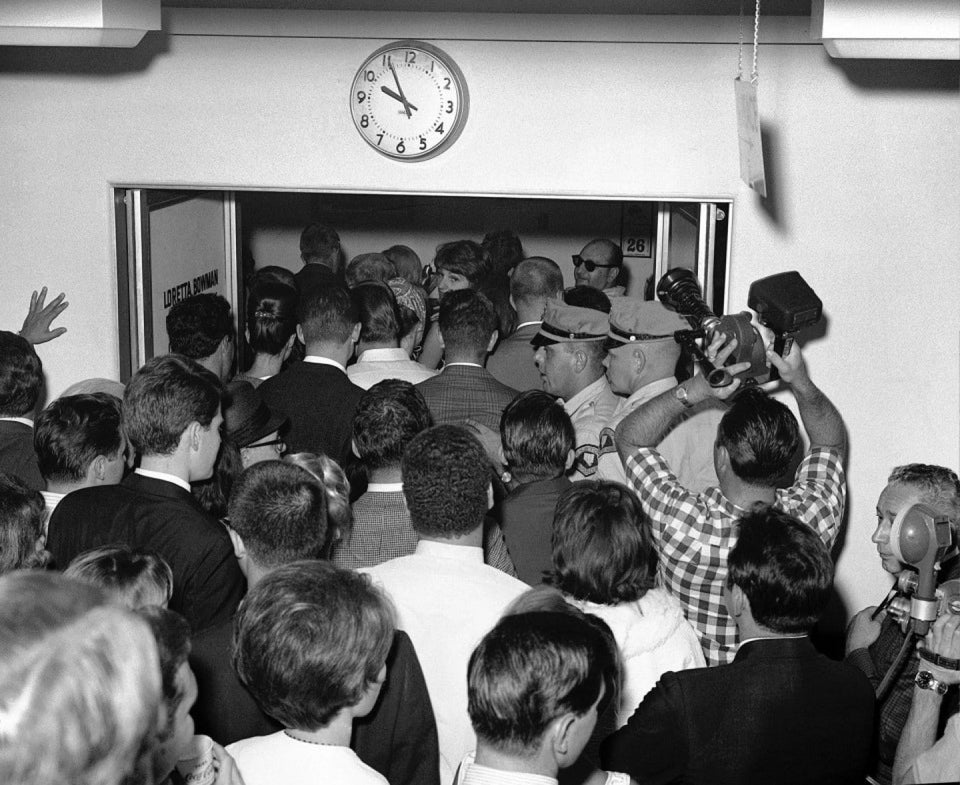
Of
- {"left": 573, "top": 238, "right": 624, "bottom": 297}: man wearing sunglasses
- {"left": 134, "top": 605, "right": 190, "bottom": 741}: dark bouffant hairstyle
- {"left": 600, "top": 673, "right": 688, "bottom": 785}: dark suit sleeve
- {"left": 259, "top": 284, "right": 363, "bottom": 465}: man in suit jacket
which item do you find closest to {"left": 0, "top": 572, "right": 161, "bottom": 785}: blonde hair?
{"left": 134, "top": 605, "right": 190, "bottom": 741}: dark bouffant hairstyle

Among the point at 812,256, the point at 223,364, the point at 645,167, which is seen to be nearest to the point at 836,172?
the point at 812,256

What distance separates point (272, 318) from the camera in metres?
4.59

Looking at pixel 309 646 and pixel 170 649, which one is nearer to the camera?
pixel 170 649

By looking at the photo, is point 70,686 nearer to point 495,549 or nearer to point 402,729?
point 402,729

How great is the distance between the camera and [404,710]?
7.59 feet

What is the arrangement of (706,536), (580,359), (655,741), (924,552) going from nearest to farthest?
(655,741) < (924,552) < (706,536) < (580,359)

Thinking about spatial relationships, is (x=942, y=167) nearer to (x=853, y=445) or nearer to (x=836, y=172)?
(x=836, y=172)

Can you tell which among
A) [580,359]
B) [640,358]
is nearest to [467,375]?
[580,359]

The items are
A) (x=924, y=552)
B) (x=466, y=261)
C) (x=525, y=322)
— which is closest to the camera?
(x=924, y=552)

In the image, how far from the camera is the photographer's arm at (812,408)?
3.39 metres

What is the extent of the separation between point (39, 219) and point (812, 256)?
2977mm

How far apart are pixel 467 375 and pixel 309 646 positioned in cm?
246

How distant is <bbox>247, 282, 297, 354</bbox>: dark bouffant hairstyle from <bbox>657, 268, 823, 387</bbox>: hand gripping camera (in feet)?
5.07

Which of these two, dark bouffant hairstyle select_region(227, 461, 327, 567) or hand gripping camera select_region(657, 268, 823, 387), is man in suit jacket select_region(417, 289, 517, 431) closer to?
hand gripping camera select_region(657, 268, 823, 387)
